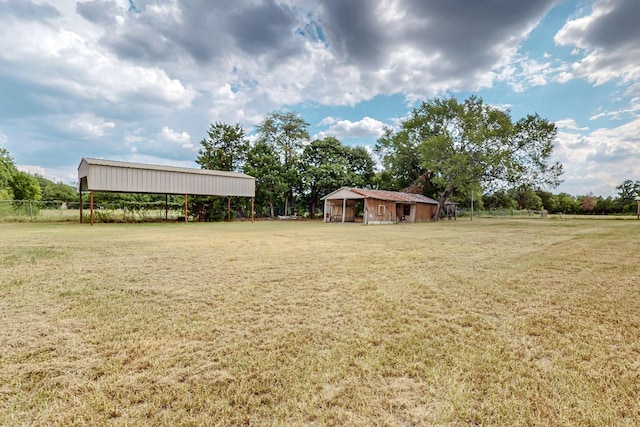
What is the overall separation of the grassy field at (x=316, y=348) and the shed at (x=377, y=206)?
1718cm

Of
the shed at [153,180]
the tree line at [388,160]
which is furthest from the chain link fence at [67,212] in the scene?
the tree line at [388,160]

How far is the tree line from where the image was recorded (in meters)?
23.9

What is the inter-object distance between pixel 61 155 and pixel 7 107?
21.8ft

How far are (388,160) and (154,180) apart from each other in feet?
76.7

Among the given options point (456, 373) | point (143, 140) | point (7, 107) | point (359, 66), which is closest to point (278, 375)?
point (456, 373)

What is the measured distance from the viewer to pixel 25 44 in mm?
13344

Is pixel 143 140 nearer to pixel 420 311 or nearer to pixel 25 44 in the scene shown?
pixel 25 44

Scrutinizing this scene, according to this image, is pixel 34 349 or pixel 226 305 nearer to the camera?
pixel 34 349

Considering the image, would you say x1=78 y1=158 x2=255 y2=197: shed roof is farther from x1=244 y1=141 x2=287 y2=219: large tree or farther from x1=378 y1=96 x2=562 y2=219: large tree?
x1=378 y1=96 x2=562 y2=219: large tree

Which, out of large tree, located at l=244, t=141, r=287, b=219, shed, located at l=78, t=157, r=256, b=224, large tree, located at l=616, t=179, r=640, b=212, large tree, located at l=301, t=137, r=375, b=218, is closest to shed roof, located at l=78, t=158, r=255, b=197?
shed, located at l=78, t=157, r=256, b=224

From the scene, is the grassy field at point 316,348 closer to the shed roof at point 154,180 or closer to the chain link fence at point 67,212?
the shed roof at point 154,180

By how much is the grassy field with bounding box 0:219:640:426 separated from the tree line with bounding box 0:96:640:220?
1973 centimetres

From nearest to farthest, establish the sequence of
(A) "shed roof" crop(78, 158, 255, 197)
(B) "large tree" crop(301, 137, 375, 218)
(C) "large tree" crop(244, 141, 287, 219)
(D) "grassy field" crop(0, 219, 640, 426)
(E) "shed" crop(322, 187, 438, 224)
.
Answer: (D) "grassy field" crop(0, 219, 640, 426) → (A) "shed roof" crop(78, 158, 255, 197) → (E) "shed" crop(322, 187, 438, 224) → (C) "large tree" crop(244, 141, 287, 219) → (B) "large tree" crop(301, 137, 375, 218)

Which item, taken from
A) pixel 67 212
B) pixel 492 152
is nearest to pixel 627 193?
pixel 492 152
